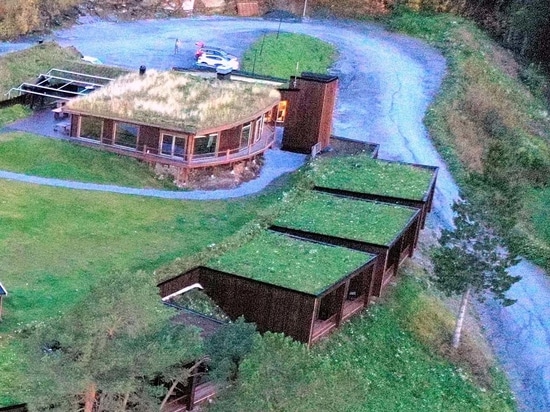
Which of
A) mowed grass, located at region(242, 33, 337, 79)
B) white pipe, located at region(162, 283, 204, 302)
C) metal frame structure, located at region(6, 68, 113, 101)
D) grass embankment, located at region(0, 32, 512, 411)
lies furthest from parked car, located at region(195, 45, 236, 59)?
white pipe, located at region(162, 283, 204, 302)

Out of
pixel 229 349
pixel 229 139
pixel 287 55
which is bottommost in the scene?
pixel 229 139

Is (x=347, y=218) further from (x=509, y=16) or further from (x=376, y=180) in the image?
(x=509, y=16)

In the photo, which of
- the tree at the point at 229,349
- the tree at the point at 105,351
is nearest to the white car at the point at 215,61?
the tree at the point at 229,349

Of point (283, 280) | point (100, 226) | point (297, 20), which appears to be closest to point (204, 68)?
point (297, 20)

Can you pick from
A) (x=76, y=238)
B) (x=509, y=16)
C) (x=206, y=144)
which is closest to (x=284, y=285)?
(x=76, y=238)

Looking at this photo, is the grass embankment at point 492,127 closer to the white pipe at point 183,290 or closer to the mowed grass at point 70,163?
the white pipe at point 183,290

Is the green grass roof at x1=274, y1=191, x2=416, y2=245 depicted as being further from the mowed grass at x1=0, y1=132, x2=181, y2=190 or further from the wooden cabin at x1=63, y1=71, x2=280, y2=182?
the mowed grass at x1=0, y1=132, x2=181, y2=190

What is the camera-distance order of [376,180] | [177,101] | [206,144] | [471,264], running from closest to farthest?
[471,264], [376,180], [206,144], [177,101]
